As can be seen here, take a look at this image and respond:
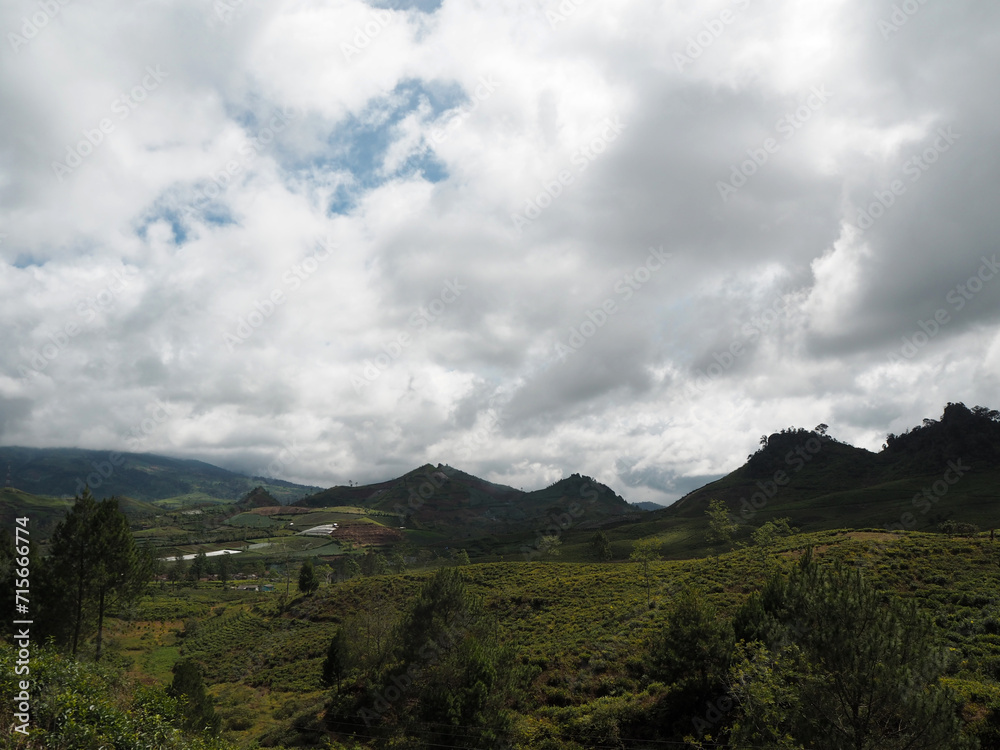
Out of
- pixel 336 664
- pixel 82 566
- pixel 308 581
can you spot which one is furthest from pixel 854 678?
pixel 308 581

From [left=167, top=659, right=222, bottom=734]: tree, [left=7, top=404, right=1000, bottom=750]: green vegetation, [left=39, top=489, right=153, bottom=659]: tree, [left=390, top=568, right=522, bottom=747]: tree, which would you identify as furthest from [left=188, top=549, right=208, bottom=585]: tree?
[left=390, top=568, right=522, bottom=747]: tree

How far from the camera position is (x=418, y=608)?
40562 millimetres

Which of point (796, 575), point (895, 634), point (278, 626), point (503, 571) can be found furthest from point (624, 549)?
point (895, 634)

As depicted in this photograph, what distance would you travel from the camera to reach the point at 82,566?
42.2 m

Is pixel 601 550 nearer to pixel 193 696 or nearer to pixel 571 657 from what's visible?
pixel 571 657

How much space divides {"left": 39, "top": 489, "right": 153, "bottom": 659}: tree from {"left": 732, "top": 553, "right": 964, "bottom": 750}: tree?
5130cm

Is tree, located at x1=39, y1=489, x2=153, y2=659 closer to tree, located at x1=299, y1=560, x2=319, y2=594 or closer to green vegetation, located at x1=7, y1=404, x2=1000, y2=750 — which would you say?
green vegetation, located at x1=7, y1=404, x2=1000, y2=750

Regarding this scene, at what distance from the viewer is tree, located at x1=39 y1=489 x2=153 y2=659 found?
4203 cm

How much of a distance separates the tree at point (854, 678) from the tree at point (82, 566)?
51.3m

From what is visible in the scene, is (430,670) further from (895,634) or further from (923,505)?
(923,505)

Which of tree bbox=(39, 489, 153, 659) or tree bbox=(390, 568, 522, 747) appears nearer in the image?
tree bbox=(390, 568, 522, 747)

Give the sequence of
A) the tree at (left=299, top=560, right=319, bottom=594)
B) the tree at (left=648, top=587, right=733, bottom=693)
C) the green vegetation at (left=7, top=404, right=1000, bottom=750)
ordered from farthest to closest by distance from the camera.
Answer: the tree at (left=299, top=560, right=319, bottom=594) < the tree at (left=648, top=587, right=733, bottom=693) < the green vegetation at (left=7, top=404, right=1000, bottom=750)

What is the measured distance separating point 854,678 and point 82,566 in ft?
186

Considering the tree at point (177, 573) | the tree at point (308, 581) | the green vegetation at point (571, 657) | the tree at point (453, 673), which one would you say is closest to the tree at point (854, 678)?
the green vegetation at point (571, 657)
